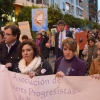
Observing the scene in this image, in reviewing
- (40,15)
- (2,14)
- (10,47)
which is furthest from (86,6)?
(10,47)

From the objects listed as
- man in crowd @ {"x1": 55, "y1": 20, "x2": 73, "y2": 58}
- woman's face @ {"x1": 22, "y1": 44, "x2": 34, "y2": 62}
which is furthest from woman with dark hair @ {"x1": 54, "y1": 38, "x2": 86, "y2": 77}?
man in crowd @ {"x1": 55, "y1": 20, "x2": 73, "y2": 58}

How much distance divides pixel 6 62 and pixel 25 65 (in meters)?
0.74

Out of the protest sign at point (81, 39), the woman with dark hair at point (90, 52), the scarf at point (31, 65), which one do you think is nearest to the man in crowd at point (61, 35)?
the woman with dark hair at point (90, 52)

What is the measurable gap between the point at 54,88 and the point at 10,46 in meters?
1.14

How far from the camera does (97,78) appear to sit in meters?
2.98

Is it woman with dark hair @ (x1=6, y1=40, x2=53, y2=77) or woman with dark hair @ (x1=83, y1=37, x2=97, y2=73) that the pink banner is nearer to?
woman with dark hair @ (x1=6, y1=40, x2=53, y2=77)

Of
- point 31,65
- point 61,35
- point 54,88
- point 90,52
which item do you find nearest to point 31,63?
point 31,65

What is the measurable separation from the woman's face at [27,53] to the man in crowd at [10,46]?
582 millimetres

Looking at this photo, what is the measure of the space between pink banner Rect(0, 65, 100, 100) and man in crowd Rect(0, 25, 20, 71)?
52cm

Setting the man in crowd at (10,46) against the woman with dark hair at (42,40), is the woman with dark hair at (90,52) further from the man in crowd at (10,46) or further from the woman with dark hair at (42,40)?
the woman with dark hair at (42,40)

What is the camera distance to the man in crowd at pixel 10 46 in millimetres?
3904

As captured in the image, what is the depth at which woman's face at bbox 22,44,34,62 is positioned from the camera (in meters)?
3.33

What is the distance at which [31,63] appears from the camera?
3.27 meters

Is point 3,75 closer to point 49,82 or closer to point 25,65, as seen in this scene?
point 25,65
